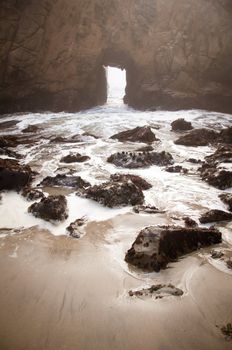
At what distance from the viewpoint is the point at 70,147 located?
9.95 metres

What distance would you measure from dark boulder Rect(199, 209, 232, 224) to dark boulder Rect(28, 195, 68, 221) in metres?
2.12

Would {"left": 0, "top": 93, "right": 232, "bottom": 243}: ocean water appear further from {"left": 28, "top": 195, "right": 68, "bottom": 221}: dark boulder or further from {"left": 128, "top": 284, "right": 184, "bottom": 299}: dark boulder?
{"left": 128, "top": 284, "right": 184, "bottom": 299}: dark boulder

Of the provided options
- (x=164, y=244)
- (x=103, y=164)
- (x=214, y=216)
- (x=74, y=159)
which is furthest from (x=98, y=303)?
(x=74, y=159)

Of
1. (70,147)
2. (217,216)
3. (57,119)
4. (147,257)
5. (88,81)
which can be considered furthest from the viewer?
(88,81)

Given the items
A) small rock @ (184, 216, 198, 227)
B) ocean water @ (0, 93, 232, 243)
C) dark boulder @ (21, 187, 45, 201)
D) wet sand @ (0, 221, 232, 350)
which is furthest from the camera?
dark boulder @ (21, 187, 45, 201)

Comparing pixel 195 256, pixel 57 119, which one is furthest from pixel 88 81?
pixel 195 256

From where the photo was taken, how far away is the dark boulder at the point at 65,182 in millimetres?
6133

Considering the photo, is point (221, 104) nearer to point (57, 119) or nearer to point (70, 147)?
point (57, 119)

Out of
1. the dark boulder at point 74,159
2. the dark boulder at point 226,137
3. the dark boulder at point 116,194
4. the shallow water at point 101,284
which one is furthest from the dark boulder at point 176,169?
the dark boulder at point 226,137

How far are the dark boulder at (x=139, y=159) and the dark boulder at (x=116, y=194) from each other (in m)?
2.17

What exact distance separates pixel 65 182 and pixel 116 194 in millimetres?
1455

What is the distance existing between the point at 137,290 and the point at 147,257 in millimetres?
473

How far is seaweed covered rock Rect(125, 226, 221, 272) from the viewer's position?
3.39 meters

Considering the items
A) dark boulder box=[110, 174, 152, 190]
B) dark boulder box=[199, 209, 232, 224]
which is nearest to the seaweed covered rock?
dark boulder box=[199, 209, 232, 224]
